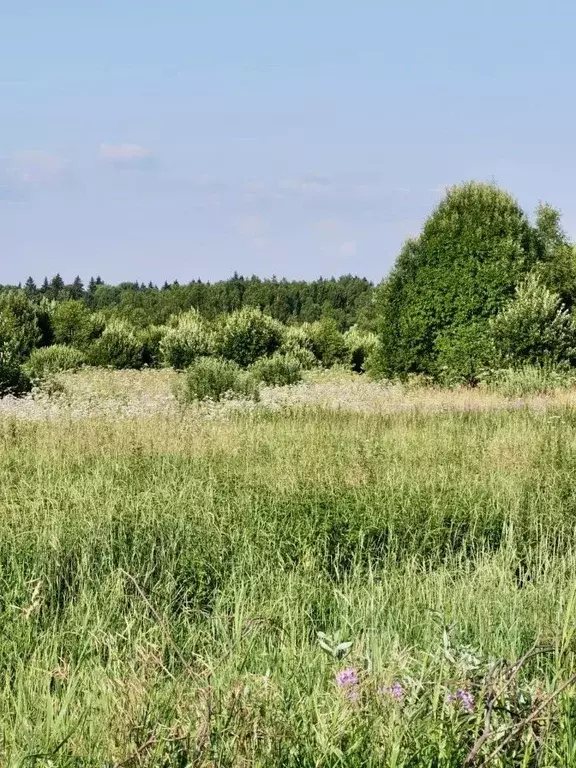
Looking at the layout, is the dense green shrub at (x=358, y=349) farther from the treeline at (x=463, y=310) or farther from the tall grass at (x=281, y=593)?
the tall grass at (x=281, y=593)

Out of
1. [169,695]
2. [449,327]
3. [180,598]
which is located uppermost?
[449,327]

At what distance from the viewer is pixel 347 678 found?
221 cm

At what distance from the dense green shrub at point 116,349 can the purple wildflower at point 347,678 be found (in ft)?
104

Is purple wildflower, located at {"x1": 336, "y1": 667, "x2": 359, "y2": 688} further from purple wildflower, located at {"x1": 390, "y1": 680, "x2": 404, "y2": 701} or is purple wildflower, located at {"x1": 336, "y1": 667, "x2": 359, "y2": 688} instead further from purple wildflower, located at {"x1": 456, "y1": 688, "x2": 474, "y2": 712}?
purple wildflower, located at {"x1": 456, "y1": 688, "x2": 474, "y2": 712}

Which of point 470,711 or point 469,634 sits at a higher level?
point 470,711

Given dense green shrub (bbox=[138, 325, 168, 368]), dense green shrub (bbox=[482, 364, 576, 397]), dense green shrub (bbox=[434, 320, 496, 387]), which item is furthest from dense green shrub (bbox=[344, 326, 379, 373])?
dense green shrub (bbox=[482, 364, 576, 397])

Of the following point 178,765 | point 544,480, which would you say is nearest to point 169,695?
point 178,765

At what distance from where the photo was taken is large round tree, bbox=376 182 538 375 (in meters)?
22.2

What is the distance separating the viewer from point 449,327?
22719mm

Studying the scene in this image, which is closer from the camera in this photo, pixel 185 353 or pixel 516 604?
pixel 516 604

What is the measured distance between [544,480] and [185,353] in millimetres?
26141

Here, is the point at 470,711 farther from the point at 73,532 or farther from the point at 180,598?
the point at 73,532

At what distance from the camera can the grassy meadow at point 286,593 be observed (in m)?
2.08

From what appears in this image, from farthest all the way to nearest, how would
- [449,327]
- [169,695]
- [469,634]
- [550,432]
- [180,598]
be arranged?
[449,327]
[550,432]
[180,598]
[469,634]
[169,695]
